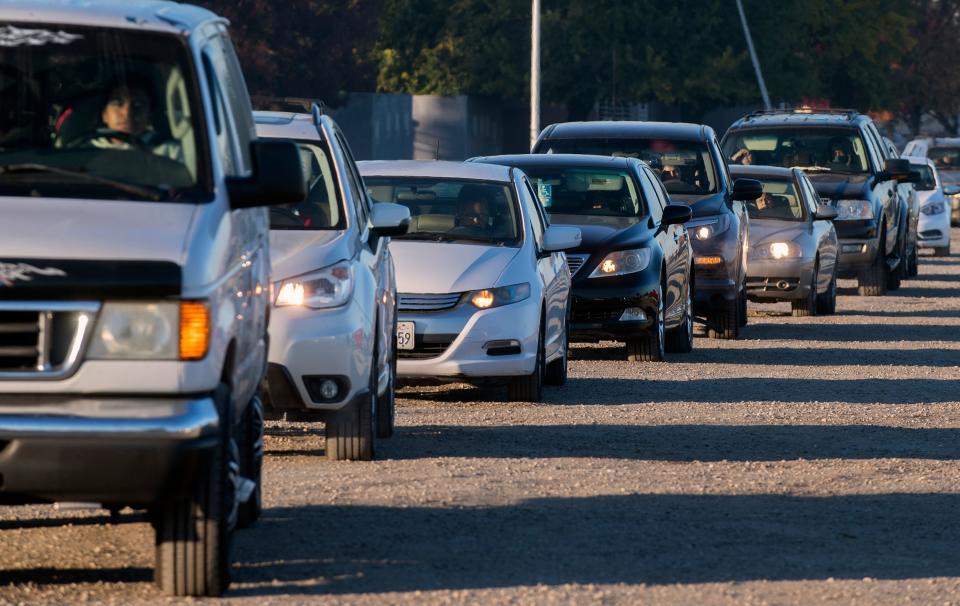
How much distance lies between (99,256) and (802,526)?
3.92 m

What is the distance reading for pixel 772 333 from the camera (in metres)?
22.7

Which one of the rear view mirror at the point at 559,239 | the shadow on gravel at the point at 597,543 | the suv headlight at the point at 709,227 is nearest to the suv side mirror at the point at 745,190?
the suv headlight at the point at 709,227

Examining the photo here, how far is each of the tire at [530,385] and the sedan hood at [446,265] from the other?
1.84ft

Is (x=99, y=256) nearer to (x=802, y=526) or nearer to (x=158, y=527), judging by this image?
(x=158, y=527)

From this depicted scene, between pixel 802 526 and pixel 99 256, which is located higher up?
pixel 99 256

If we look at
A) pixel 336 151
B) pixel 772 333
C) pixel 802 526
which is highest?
pixel 336 151

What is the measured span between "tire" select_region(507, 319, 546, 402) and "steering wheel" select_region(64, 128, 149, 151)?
6993 millimetres

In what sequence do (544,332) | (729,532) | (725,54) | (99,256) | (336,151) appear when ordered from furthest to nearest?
(725,54)
(544,332)
(336,151)
(729,532)
(99,256)

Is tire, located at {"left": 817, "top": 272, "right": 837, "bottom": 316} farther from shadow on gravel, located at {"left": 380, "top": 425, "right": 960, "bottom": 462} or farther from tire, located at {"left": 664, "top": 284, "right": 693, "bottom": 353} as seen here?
shadow on gravel, located at {"left": 380, "top": 425, "right": 960, "bottom": 462}

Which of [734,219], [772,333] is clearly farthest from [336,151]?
[772,333]

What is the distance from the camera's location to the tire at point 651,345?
18.3m

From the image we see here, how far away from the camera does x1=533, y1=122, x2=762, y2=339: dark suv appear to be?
21.2 m

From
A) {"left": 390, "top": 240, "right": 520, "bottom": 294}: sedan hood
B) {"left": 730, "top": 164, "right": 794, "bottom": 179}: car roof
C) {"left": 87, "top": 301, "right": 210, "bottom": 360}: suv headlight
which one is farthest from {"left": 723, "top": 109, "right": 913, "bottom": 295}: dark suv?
{"left": 87, "top": 301, "right": 210, "bottom": 360}: suv headlight

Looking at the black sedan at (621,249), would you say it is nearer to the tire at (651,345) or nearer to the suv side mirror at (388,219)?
the tire at (651,345)
